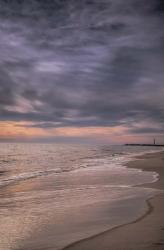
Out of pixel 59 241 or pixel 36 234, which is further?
pixel 36 234

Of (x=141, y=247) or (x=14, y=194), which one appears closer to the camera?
(x=141, y=247)

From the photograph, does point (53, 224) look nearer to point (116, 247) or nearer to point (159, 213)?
point (116, 247)

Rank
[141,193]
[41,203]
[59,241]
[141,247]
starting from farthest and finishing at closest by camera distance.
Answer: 1. [141,193]
2. [41,203]
3. [59,241]
4. [141,247]

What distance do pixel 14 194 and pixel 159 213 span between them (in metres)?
7.19

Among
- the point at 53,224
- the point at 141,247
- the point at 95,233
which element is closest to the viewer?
the point at 141,247

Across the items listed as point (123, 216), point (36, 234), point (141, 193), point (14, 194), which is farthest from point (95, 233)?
point (14, 194)

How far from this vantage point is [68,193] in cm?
1349

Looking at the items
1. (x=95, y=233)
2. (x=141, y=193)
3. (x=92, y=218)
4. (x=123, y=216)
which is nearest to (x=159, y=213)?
(x=123, y=216)

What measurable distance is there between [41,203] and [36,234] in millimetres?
4030

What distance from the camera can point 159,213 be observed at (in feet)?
28.9

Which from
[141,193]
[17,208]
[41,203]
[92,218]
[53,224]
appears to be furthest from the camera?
[141,193]

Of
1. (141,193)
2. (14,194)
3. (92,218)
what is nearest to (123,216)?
(92,218)

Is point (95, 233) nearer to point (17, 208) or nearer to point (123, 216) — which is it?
point (123, 216)

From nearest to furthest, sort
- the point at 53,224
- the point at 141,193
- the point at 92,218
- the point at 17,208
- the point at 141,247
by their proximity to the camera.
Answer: the point at 141,247 < the point at 53,224 < the point at 92,218 < the point at 17,208 < the point at 141,193
